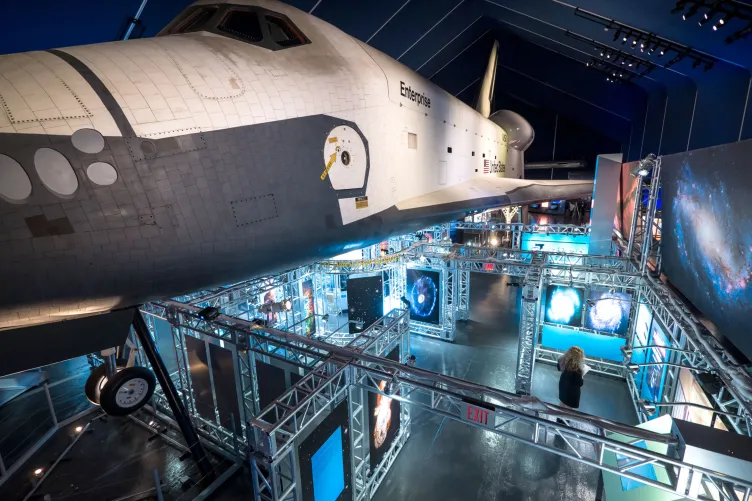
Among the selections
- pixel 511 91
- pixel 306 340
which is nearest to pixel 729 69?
pixel 306 340

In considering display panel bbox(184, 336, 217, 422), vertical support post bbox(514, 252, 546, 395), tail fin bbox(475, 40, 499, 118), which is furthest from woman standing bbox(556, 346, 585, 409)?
tail fin bbox(475, 40, 499, 118)

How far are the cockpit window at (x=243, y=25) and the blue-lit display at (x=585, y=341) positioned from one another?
10.8 meters

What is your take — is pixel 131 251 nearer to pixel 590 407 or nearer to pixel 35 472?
pixel 35 472

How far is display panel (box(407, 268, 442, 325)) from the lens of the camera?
12.1 m

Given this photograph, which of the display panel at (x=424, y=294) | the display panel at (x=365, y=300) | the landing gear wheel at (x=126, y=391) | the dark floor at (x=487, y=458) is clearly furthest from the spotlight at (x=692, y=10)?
the landing gear wheel at (x=126, y=391)

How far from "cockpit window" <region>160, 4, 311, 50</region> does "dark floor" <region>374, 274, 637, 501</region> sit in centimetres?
723

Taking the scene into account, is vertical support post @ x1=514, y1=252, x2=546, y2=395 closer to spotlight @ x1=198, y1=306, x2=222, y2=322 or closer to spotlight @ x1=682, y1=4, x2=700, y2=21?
spotlight @ x1=682, y1=4, x2=700, y2=21

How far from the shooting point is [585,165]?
81.9ft

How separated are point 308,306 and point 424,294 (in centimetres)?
449

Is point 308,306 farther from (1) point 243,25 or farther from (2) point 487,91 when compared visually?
(1) point 243,25

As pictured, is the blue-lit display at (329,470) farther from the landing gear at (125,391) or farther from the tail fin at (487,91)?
the tail fin at (487,91)

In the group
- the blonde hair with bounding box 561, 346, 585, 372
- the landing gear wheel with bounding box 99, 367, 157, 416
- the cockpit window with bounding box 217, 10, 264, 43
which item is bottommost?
the blonde hair with bounding box 561, 346, 585, 372

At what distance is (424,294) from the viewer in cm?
1238

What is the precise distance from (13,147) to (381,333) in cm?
564
